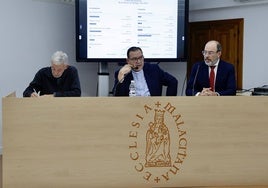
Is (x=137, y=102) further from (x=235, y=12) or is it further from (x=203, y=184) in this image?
(x=235, y=12)

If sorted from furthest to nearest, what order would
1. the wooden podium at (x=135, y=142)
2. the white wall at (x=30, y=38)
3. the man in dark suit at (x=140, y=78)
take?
the white wall at (x=30, y=38), the man in dark suit at (x=140, y=78), the wooden podium at (x=135, y=142)

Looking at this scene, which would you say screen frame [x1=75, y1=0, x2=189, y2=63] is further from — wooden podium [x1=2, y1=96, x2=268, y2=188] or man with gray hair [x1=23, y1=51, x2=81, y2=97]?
wooden podium [x1=2, y1=96, x2=268, y2=188]

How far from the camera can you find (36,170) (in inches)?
78.7

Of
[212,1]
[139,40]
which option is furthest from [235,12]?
[139,40]

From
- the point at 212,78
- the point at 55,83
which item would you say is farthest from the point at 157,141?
the point at 55,83

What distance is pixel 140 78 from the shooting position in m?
3.20

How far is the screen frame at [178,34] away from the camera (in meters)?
4.36

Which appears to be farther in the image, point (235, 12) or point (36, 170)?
point (235, 12)

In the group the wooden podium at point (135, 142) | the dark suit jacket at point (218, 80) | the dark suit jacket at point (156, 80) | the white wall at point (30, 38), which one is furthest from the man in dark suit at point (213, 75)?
the white wall at point (30, 38)

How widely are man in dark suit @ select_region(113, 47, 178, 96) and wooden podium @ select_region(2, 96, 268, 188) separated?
2.85 ft

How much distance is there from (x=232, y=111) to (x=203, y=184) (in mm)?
419

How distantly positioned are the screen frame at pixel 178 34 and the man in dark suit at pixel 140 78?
1263 millimetres

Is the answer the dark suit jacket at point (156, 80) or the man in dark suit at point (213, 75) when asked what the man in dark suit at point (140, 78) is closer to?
the dark suit jacket at point (156, 80)

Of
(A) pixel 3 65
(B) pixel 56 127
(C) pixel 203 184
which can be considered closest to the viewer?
(B) pixel 56 127
